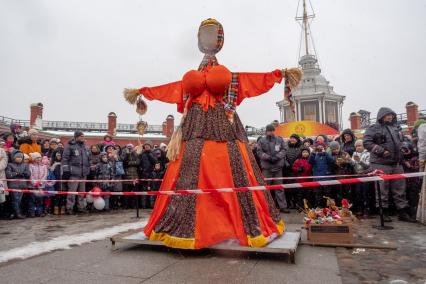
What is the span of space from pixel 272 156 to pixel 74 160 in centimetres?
512

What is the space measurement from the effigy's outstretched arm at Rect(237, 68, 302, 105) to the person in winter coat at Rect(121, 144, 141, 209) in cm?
596

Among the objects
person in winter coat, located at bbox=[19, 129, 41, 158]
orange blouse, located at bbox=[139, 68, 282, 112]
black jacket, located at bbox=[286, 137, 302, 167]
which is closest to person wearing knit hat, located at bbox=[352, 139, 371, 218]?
black jacket, located at bbox=[286, 137, 302, 167]

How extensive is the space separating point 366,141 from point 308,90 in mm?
29521

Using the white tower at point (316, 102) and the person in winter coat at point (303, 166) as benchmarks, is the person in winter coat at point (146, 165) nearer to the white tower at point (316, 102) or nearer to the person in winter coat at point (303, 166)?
the person in winter coat at point (303, 166)

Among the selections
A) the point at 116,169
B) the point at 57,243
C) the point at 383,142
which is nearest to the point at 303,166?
the point at 383,142

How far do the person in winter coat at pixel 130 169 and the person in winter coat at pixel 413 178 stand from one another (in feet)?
22.7

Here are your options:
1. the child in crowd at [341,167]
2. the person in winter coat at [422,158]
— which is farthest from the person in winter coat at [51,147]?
the person in winter coat at [422,158]

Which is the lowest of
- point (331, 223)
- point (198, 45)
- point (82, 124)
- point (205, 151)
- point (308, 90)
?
point (331, 223)

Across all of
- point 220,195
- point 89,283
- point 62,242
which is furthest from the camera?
point 62,242

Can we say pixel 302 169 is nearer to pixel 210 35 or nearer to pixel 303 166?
pixel 303 166

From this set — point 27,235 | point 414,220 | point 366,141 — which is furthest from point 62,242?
point 414,220

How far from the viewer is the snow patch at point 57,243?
3909 millimetres

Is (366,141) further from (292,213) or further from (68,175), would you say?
(68,175)

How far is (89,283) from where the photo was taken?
2807mm
